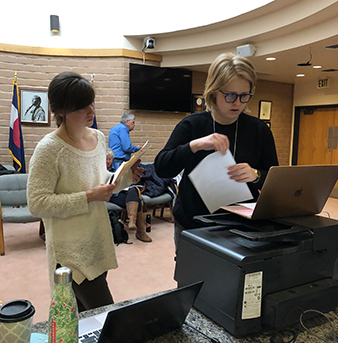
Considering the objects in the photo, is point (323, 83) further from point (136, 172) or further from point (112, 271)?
point (136, 172)

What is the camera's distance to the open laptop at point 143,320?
0.72 metres

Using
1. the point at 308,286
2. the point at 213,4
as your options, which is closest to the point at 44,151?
the point at 308,286

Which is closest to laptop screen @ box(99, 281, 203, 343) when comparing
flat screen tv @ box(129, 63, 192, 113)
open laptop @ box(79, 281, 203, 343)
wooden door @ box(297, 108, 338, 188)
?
open laptop @ box(79, 281, 203, 343)

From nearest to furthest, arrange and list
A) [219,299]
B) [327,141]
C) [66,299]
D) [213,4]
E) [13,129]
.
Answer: [66,299]
[219,299]
[213,4]
[13,129]
[327,141]

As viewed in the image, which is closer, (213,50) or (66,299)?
(66,299)

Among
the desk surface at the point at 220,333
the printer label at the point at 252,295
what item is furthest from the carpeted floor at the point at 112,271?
the printer label at the point at 252,295

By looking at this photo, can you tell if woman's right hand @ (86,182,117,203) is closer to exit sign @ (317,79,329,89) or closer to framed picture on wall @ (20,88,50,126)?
framed picture on wall @ (20,88,50,126)

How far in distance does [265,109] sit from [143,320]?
7627mm

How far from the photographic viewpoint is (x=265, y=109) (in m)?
7.88

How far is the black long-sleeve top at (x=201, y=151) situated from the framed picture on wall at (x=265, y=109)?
6751mm

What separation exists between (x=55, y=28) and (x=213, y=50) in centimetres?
256

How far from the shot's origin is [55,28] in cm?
557

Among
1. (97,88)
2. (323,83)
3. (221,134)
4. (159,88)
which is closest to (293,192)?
(221,134)

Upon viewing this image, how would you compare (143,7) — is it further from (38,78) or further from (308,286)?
(308,286)
